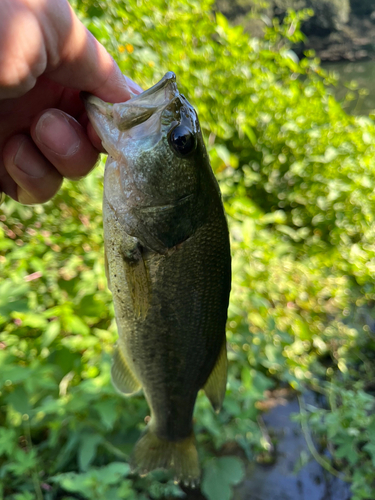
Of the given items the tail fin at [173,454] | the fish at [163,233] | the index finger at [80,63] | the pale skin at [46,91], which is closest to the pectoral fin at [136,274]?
the fish at [163,233]

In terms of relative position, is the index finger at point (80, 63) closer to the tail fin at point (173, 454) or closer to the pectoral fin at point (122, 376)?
the pectoral fin at point (122, 376)

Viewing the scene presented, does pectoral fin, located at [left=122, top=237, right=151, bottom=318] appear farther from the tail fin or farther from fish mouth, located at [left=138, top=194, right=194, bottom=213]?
the tail fin

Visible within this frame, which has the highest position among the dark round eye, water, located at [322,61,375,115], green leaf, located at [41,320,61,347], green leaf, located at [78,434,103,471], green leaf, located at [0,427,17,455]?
the dark round eye

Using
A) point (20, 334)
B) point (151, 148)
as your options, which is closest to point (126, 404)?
point (20, 334)

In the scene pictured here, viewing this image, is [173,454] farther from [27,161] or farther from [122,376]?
[27,161]

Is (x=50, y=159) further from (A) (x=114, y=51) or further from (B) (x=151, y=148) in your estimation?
(A) (x=114, y=51)

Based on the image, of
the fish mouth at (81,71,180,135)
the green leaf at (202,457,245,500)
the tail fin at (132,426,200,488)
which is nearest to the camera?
the fish mouth at (81,71,180,135)

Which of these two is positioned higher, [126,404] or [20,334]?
[20,334]

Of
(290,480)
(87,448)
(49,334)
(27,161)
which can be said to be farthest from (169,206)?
(290,480)

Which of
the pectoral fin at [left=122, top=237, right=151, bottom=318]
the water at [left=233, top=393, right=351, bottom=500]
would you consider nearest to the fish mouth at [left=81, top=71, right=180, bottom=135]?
the pectoral fin at [left=122, top=237, right=151, bottom=318]
